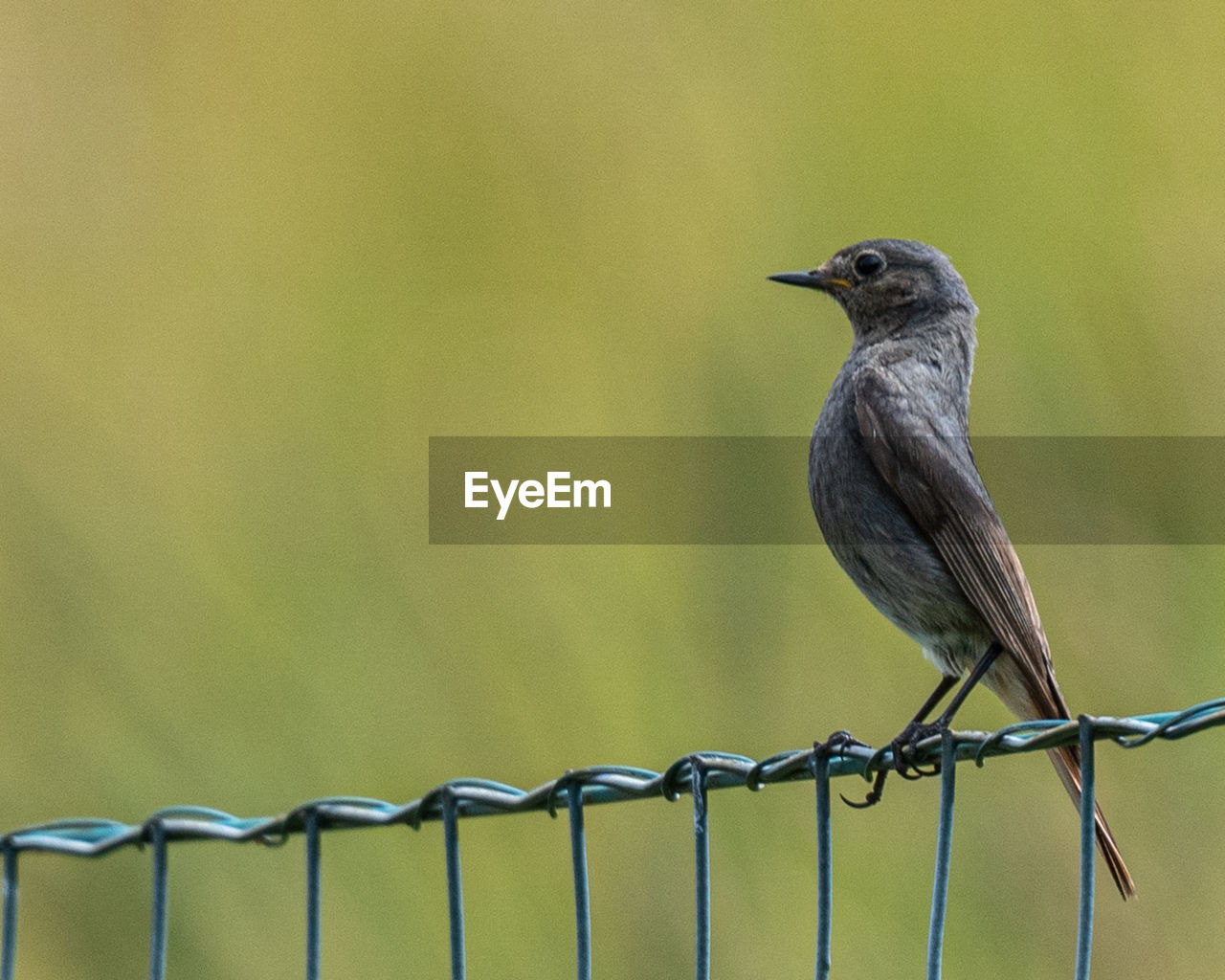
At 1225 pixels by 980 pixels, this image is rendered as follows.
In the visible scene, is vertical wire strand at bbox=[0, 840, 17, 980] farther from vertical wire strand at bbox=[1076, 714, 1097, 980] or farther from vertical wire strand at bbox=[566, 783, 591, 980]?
vertical wire strand at bbox=[1076, 714, 1097, 980]

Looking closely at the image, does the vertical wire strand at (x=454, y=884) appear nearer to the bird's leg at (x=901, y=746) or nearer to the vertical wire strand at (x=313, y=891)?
the vertical wire strand at (x=313, y=891)

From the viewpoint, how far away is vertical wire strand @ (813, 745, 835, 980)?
2254mm

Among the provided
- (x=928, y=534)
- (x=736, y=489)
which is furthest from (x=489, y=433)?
(x=928, y=534)

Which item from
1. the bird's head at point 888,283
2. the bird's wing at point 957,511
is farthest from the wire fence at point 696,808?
the bird's head at point 888,283

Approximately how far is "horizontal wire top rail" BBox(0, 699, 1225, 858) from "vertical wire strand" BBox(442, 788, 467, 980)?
11 mm

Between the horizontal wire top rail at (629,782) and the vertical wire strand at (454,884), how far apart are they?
11mm

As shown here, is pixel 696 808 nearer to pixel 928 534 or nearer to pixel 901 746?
pixel 901 746

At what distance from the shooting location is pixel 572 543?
6.73 meters

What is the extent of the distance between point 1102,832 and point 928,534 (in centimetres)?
100

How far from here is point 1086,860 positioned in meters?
1.98

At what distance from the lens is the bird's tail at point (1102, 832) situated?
114 inches

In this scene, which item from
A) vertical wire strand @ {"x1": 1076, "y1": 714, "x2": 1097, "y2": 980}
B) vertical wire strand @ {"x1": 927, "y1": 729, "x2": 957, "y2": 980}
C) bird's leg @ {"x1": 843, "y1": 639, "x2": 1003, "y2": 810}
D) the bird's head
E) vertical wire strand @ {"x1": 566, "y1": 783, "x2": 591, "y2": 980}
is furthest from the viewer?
the bird's head

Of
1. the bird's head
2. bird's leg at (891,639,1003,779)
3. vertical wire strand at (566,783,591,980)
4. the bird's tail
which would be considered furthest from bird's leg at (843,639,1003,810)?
the bird's head

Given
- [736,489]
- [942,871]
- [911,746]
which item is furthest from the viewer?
[736,489]
